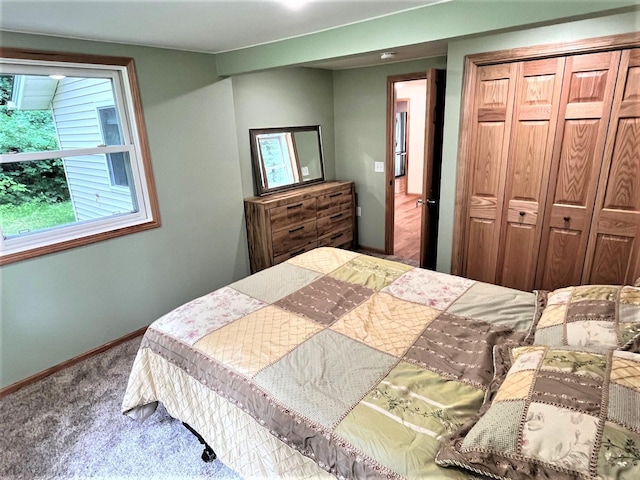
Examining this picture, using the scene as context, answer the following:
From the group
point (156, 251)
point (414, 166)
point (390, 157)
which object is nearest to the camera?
point (156, 251)

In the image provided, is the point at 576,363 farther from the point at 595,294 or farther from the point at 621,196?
the point at 621,196

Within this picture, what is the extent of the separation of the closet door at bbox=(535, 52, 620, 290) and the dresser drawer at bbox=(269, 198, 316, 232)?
2.11 metres

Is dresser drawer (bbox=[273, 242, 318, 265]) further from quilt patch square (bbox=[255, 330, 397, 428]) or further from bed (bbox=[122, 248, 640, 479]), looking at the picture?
quilt patch square (bbox=[255, 330, 397, 428])

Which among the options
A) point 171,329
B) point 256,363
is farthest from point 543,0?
point 171,329

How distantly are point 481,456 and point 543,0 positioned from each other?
176cm

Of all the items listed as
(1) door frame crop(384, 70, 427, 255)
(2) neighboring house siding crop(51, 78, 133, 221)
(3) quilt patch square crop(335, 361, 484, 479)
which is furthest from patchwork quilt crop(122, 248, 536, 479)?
(1) door frame crop(384, 70, 427, 255)

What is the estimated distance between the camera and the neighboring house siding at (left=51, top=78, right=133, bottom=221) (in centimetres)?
239

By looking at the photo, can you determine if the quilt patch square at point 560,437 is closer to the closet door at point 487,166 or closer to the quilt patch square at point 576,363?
the quilt patch square at point 576,363

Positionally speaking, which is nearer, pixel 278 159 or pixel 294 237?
pixel 294 237

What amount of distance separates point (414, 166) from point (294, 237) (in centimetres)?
468

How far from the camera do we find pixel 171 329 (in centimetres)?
176

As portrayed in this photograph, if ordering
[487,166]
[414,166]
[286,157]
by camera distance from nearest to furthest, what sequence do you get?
[487,166], [286,157], [414,166]

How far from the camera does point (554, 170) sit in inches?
99.3

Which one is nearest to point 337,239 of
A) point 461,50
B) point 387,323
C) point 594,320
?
point 461,50
